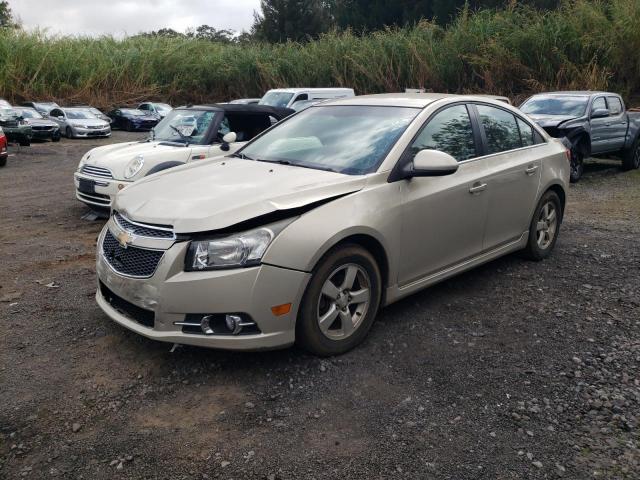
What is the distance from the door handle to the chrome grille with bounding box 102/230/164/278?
243 cm

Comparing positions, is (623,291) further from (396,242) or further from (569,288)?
(396,242)

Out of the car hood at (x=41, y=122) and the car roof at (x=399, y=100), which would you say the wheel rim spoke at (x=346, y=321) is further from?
the car hood at (x=41, y=122)

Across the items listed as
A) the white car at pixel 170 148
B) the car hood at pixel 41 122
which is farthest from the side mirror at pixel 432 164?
the car hood at pixel 41 122

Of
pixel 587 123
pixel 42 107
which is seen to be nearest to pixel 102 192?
pixel 587 123


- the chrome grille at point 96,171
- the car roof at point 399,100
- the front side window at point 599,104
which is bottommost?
the chrome grille at point 96,171

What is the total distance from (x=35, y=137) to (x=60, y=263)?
17281mm

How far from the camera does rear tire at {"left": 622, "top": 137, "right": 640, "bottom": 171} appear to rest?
1236 centimetres

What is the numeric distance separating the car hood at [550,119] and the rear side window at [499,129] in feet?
18.7

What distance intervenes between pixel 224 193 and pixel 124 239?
688mm

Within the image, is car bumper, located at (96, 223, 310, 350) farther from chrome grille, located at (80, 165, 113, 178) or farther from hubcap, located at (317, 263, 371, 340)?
chrome grille, located at (80, 165, 113, 178)

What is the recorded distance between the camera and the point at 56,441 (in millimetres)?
2855

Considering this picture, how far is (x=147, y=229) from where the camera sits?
3.52 metres

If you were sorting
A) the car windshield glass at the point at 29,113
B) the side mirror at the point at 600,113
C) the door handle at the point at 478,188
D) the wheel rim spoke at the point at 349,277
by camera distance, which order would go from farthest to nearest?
the car windshield glass at the point at 29,113
the side mirror at the point at 600,113
the door handle at the point at 478,188
the wheel rim spoke at the point at 349,277

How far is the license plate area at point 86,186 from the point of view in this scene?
7398 mm
